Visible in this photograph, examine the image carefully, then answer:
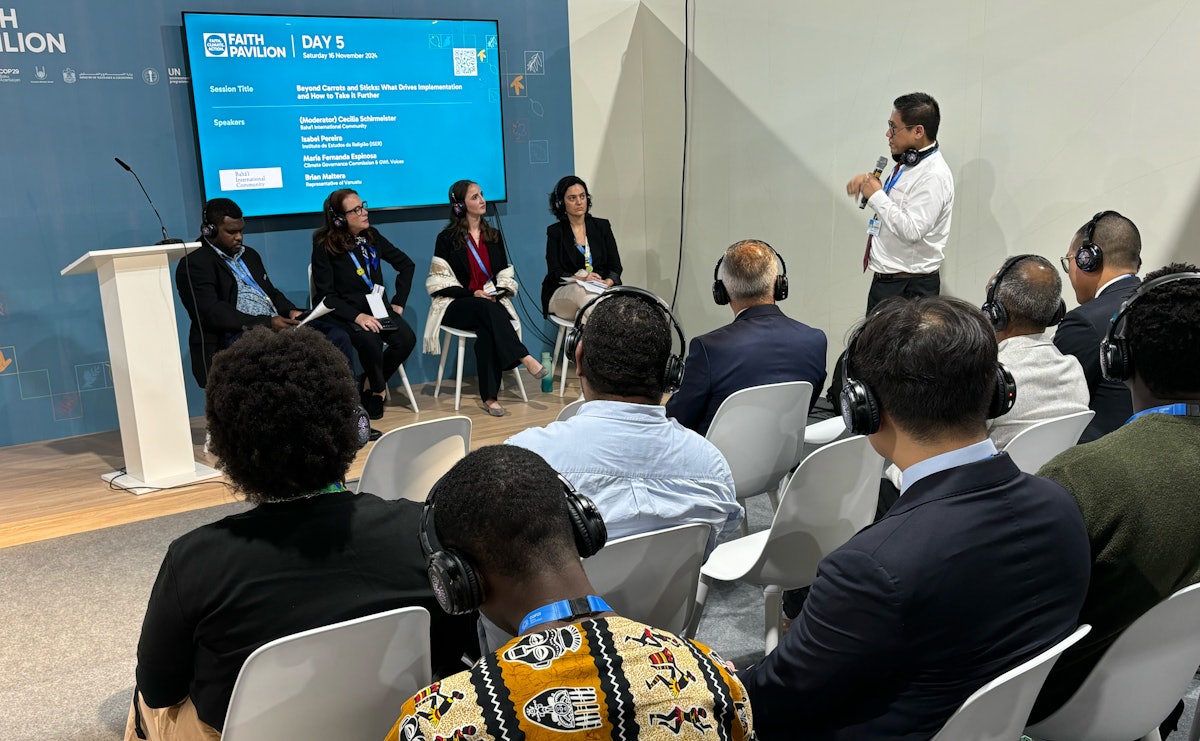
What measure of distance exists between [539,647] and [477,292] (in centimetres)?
511

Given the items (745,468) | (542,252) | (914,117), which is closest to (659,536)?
(745,468)

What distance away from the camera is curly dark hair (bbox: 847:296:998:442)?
4.78 ft

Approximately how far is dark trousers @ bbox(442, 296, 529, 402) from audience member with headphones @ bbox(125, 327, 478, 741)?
Answer: 164 inches

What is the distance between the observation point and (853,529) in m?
2.57

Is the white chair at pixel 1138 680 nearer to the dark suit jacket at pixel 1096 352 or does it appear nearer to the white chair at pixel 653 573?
the white chair at pixel 653 573

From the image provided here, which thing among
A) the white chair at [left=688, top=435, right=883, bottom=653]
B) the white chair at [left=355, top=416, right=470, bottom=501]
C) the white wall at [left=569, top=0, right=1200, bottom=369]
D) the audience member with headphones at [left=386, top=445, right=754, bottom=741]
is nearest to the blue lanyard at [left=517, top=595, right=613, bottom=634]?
the audience member with headphones at [left=386, top=445, right=754, bottom=741]

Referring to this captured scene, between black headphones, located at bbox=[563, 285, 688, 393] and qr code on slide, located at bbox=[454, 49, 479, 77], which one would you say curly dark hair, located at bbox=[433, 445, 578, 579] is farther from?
qr code on slide, located at bbox=[454, 49, 479, 77]

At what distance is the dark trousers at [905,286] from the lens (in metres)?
5.06

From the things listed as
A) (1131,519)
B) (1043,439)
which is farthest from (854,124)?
(1131,519)

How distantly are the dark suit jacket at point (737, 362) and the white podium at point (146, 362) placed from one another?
2626mm

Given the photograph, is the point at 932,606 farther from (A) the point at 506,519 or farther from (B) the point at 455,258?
(B) the point at 455,258

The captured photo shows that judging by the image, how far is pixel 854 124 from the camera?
5621mm

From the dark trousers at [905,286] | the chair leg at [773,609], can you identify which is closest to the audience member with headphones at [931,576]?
the chair leg at [773,609]

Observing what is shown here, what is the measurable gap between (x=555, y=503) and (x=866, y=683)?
0.52m
